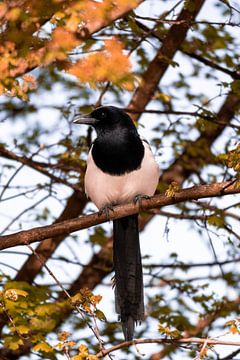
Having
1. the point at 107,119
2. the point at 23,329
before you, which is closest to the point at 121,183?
the point at 107,119

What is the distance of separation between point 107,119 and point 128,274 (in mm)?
1128

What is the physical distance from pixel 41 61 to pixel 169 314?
9.71ft

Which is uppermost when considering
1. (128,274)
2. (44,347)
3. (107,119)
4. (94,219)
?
(107,119)

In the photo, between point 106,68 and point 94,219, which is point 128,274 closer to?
point 94,219

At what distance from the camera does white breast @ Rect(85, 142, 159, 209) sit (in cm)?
508

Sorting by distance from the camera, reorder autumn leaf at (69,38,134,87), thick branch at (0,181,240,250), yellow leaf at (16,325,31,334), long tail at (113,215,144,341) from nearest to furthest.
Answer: autumn leaf at (69,38,134,87)
thick branch at (0,181,240,250)
yellow leaf at (16,325,31,334)
long tail at (113,215,144,341)

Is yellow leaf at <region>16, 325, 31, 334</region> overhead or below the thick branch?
below

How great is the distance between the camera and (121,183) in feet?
16.7

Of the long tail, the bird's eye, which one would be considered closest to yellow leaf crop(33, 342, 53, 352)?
the long tail

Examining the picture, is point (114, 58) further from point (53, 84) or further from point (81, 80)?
point (53, 84)

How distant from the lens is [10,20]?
3080mm

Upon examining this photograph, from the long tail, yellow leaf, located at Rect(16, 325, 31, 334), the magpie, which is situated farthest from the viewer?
the magpie

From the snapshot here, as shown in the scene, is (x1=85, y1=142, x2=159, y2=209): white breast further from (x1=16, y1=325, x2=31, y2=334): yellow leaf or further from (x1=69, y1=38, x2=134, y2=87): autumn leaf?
(x1=69, y1=38, x2=134, y2=87): autumn leaf

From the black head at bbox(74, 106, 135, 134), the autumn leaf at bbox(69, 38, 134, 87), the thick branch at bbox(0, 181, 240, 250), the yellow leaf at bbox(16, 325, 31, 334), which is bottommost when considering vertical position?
the yellow leaf at bbox(16, 325, 31, 334)
